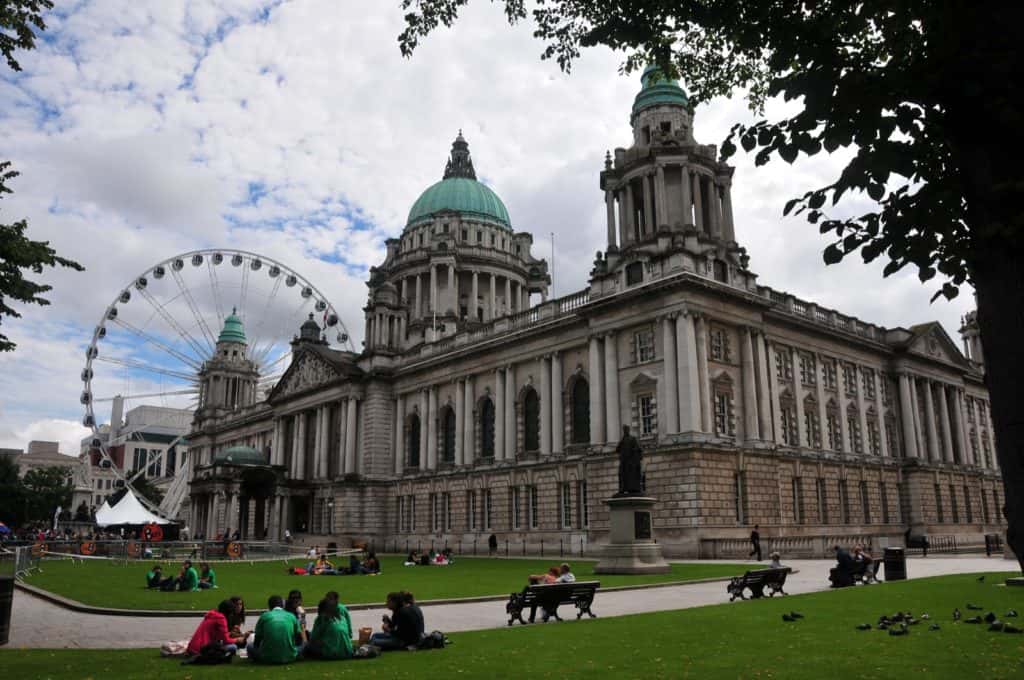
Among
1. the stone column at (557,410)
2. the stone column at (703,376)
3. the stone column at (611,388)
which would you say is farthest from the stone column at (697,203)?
the stone column at (557,410)

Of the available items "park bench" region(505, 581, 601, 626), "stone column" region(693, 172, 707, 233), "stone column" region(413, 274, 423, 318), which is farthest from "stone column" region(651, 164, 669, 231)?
"stone column" region(413, 274, 423, 318)

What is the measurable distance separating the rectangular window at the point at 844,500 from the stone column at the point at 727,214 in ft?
55.8

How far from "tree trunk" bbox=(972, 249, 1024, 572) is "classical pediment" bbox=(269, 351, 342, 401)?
212ft

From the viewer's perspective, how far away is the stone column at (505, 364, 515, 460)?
183 ft

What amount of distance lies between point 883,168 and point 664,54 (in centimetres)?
535

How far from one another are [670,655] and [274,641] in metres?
5.80

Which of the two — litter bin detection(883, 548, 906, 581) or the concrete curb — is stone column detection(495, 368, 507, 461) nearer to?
the concrete curb

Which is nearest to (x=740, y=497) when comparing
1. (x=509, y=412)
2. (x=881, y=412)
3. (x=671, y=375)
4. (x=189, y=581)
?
(x=671, y=375)

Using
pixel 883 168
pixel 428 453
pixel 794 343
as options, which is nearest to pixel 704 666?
pixel 883 168

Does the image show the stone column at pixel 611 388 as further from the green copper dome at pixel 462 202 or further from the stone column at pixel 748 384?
the green copper dome at pixel 462 202

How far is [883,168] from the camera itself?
325 inches

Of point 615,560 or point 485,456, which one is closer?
point 615,560

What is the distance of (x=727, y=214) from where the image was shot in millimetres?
52406

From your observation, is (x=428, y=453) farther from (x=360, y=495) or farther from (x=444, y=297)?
(x=444, y=297)
